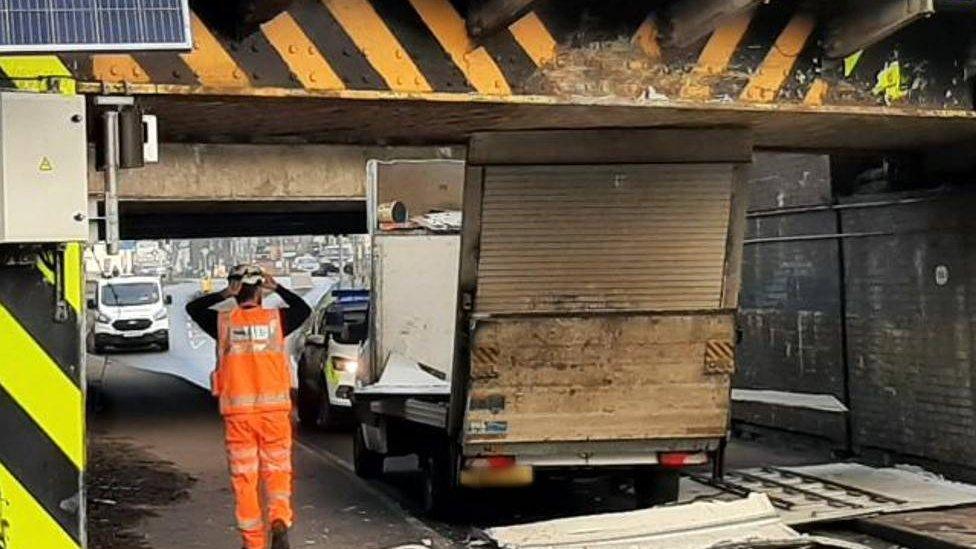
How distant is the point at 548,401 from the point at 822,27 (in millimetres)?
2982

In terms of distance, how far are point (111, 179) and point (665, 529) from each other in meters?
4.01

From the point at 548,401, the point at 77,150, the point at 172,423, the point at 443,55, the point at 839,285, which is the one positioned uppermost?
the point at 443,55

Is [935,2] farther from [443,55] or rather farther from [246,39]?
[246,39]

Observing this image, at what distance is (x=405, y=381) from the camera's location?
32.1 ft

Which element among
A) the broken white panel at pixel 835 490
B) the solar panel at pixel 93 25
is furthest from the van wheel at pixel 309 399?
the solar panel at pixel 93 25

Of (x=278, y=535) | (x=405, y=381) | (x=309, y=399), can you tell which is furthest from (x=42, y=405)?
(x=309, y=399)

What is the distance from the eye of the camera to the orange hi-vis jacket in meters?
7.25

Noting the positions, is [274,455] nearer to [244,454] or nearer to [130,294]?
[244,454]

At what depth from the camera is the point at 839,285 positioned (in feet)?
36.2

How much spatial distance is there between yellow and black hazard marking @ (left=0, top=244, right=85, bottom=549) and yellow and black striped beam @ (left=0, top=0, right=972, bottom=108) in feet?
2.68

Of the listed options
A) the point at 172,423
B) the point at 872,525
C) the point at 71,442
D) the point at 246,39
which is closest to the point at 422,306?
the point at 872,525

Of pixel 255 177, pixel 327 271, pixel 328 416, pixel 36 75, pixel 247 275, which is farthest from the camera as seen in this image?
pixel 327 271

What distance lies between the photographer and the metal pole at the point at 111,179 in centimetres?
485

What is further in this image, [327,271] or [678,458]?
[327,271]
